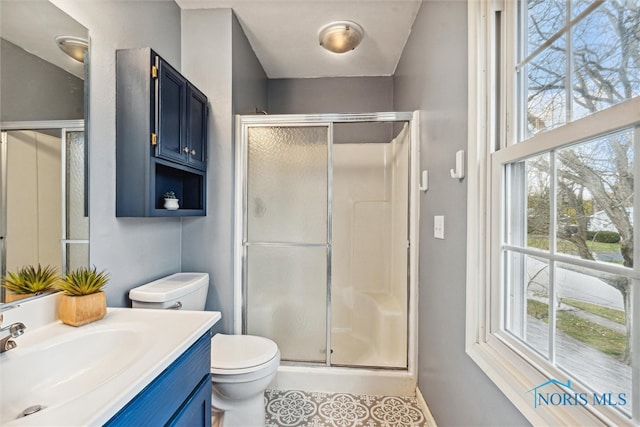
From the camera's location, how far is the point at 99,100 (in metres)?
1.25

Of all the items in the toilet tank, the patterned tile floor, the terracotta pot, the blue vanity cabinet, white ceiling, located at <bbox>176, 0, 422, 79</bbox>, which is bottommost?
the patterned tile floor

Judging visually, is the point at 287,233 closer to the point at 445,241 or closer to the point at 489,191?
the point at 445,241

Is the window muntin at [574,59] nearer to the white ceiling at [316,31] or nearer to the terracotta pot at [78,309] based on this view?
the white ceiling at [316,31]

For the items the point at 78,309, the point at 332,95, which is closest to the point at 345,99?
the point at 332,95

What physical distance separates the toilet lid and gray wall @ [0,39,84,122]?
4.03 ft

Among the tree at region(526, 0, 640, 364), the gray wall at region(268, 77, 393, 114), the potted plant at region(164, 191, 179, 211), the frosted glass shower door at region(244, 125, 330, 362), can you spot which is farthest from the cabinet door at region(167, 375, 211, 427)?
the gray wall at region(268, 77, 393, 114)

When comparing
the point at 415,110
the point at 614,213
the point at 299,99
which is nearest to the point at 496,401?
the point at 614,213

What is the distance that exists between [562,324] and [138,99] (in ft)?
5.79

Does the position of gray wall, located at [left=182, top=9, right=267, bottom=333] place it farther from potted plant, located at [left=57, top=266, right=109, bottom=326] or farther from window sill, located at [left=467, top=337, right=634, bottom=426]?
window sill, located at [left=467, top=337, right=634, bottom=426]

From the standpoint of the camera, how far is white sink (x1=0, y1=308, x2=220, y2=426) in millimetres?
581

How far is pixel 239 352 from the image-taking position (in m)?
1.52

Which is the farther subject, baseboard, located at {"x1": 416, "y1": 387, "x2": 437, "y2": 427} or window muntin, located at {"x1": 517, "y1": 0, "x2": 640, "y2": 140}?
baseboard, located at {"x1": 416, "y1": 387, "x2": 437, "y2": 427}

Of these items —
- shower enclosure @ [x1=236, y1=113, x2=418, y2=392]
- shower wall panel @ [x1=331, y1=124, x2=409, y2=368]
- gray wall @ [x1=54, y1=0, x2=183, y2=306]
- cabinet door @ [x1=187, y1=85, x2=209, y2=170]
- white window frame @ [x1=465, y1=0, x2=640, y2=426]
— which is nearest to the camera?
white window frame @ [x1=465, y1=0, x2=640, y2=426]

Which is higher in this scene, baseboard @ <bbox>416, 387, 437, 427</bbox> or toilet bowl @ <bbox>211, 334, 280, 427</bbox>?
toilet bowl @ <bbox>211, 334, 280, 427</bbox>
